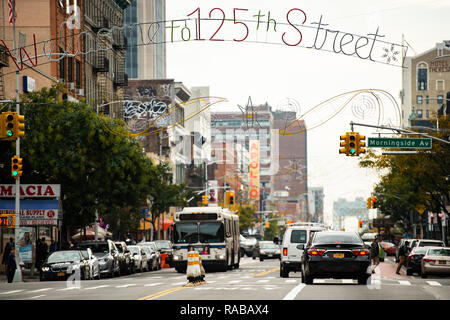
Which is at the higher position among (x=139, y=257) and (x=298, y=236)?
(x=298, y=236)

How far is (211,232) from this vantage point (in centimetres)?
4575

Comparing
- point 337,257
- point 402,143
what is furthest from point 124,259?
point 337,257

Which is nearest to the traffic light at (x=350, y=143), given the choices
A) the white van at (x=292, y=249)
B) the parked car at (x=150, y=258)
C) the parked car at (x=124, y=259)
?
the white van at (x=292, y=249)

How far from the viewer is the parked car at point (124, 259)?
47.4 meters

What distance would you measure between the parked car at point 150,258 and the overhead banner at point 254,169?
390 feet

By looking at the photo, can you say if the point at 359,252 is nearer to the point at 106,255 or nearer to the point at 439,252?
the point at 439,252

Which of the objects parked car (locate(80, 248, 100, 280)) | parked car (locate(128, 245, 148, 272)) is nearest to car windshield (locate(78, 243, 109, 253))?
parked car (locate(80, 248, 100, 280))

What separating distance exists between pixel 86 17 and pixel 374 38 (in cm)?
4645

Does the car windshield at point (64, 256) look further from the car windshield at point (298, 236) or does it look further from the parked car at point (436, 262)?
the parked car at point (436, 262)

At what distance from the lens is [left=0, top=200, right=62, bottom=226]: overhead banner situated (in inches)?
1770

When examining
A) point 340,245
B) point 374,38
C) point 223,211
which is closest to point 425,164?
point 223,211

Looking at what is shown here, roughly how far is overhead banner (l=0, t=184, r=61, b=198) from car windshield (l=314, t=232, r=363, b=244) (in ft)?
66.7

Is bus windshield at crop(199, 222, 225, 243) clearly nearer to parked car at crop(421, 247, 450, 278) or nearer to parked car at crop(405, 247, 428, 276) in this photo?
parked car at crop(405, 247, 428, 276)

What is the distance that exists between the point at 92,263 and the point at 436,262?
14760 mm
